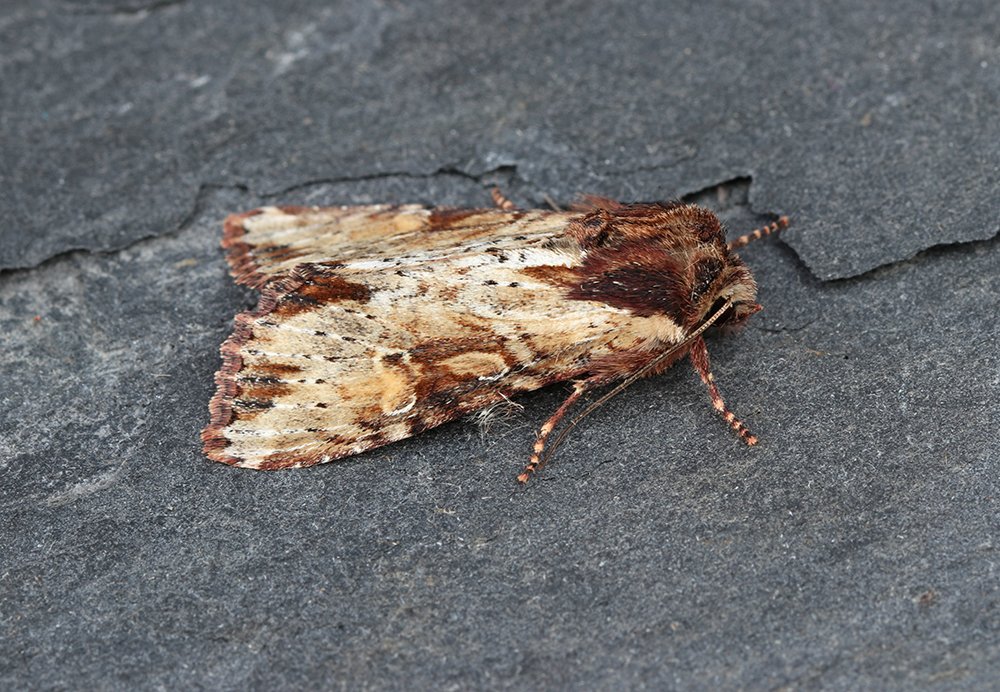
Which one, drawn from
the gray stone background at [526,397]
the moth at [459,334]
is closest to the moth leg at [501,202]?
the gray stone background at [526,397]

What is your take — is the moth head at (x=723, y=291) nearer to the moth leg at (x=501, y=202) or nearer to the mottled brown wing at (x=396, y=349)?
the mottled brown wing at (x=396, y=349)

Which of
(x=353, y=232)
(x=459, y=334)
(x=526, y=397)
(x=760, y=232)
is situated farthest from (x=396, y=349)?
(x=760, y=232)

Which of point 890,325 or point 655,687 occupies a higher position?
point 890,325

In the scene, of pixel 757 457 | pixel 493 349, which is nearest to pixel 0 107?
pixel 493 349

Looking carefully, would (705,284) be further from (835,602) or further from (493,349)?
(835,602)

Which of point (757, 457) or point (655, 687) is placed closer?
point (655, 687)

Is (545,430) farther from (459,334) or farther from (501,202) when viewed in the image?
(501,202)
